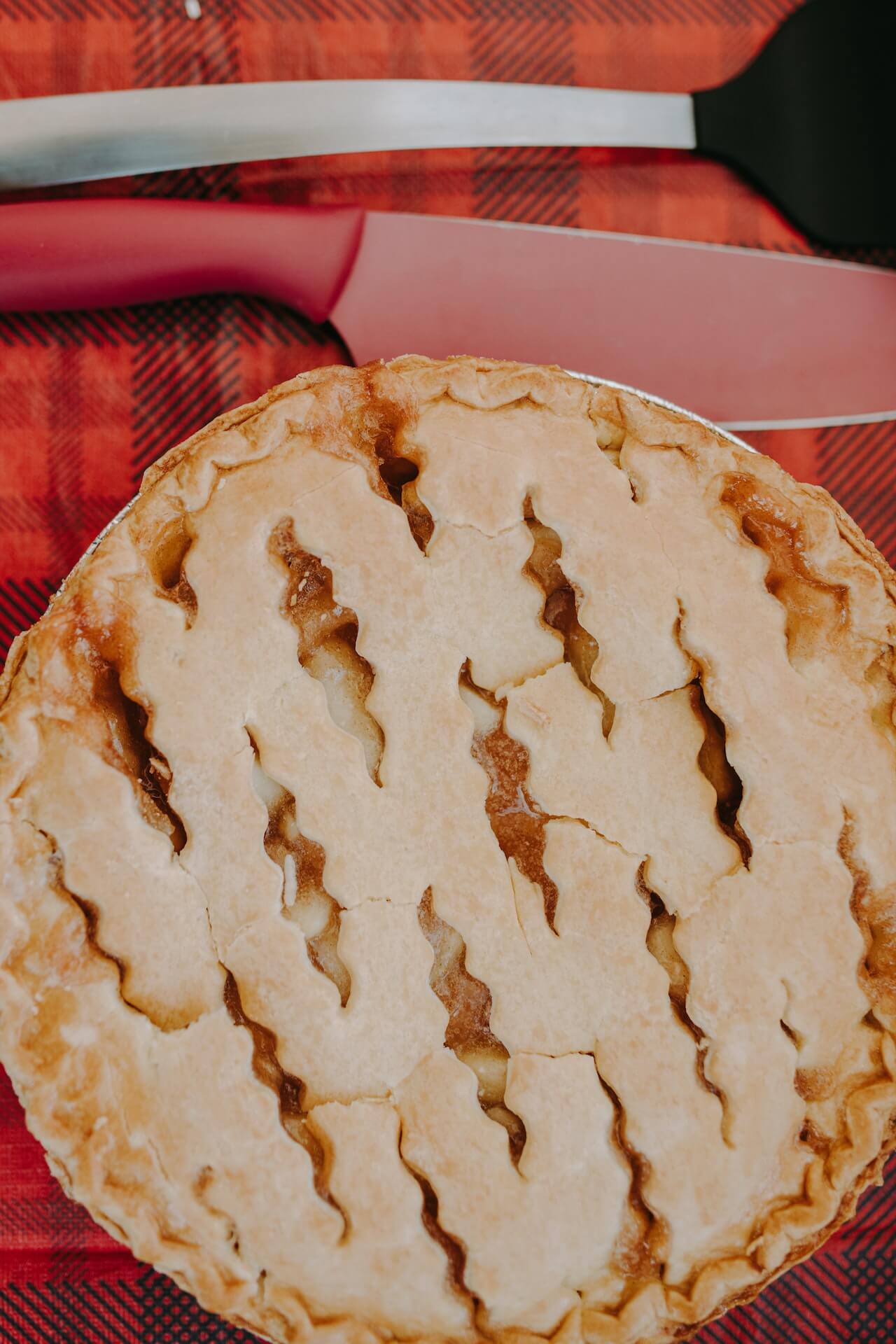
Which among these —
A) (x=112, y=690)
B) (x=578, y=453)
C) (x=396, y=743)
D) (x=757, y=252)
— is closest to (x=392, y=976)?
(x=396, y=743)

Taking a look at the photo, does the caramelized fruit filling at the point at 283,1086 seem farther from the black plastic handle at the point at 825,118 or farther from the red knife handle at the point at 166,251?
the black plastic handle at the point at 825,118

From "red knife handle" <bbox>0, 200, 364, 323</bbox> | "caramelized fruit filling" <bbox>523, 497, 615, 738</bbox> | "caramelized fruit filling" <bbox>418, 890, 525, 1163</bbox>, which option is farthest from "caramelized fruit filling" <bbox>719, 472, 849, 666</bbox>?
"red knife handle" <bbox>0, 200, 364, 323</bbox>

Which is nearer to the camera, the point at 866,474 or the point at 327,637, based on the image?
the point at 327,637

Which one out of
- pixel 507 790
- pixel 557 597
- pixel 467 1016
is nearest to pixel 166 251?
pixel 557 597

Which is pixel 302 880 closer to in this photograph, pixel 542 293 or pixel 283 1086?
pixel 283 1086

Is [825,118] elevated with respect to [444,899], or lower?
elevated

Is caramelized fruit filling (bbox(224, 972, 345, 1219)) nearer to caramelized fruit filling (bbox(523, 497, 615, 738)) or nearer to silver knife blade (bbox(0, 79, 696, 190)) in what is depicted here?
caramelized fruit filling (bbox(523, 497, 615, 738))

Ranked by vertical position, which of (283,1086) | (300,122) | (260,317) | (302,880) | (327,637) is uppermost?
(300,122)
